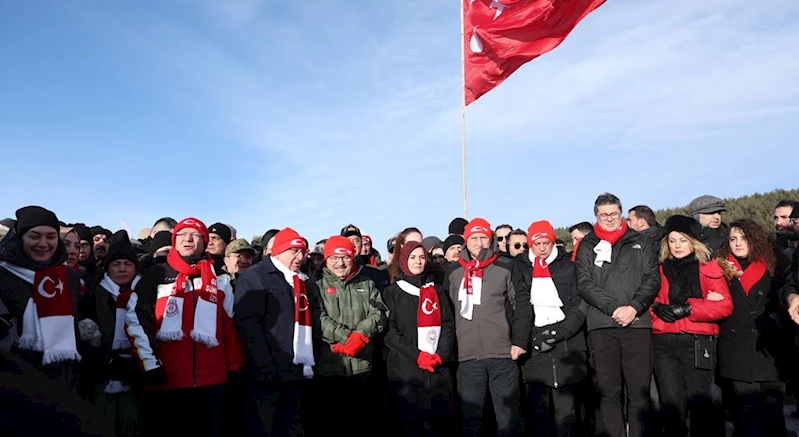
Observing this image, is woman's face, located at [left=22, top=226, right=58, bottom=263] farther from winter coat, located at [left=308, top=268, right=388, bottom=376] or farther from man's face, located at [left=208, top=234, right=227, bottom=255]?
man's face, located at [left=208, top=234, right=227, bottom=255]

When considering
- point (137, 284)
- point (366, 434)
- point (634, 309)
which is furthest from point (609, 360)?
point (137, 284)

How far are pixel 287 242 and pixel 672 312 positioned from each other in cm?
385

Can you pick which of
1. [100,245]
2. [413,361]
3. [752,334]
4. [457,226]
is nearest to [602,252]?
[752,334]

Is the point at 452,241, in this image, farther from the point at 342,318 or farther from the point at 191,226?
the point at 191,226

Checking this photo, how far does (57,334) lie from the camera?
4.35 meters

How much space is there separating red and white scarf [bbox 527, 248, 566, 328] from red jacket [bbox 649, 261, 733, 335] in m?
0.93

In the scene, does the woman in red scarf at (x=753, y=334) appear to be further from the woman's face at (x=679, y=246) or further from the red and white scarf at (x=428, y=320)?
the red and white scarf at (x=428, y=320)

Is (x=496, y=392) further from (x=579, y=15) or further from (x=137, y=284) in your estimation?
(x=579, y=15)

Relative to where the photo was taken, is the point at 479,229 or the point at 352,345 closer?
the point at 352,345

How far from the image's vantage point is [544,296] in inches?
249

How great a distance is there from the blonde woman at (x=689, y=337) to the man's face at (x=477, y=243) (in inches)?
71.0

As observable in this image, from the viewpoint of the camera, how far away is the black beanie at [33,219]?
4426 mm

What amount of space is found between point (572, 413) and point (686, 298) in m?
1.62

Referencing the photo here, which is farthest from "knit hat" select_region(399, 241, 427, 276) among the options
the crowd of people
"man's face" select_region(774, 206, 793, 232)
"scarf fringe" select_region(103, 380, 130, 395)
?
"man's face" select_region(774, 206, 793, 232)
